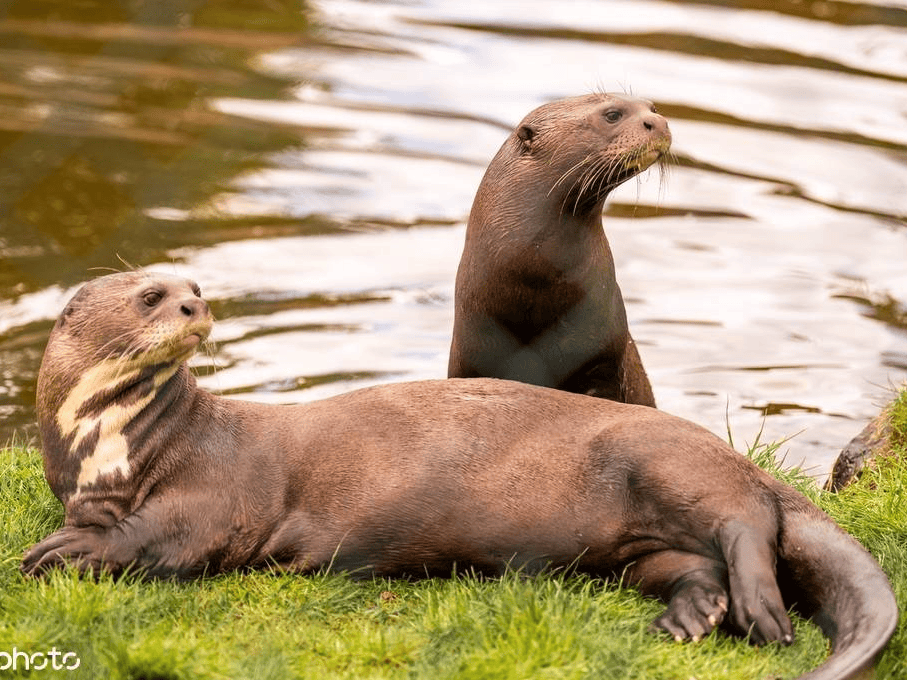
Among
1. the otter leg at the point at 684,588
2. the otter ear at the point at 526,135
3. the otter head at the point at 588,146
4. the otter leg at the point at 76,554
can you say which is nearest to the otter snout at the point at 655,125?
the otter head at the point at 588,146

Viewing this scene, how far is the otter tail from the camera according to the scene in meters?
4.20

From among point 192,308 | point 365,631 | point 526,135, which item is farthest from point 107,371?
point 526,135

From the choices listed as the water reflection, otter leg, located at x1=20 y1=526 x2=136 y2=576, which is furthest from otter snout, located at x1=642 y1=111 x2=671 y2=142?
the water reflection

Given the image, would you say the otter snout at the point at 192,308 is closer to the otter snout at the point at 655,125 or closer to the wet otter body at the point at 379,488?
the wet otter body at the point at 379,488

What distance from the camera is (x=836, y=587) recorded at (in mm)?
4531

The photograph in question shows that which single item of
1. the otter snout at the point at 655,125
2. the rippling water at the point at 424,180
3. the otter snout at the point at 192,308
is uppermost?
the otter snout at the point at 655,125

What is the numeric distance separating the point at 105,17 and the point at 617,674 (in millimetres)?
9119

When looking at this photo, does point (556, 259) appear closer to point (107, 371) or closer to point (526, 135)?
point (526, 135)

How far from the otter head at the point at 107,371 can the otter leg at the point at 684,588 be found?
4.82 ft

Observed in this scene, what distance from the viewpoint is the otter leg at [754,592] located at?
4398 mm

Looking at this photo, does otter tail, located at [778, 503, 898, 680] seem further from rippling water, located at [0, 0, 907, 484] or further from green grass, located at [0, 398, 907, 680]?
rippling water, located at [0, 0, 907, 484]

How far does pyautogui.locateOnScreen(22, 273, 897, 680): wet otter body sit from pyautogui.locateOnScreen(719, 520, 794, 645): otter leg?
0.05 ft

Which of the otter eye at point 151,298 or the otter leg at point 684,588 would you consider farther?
the otter eye at point 151,298

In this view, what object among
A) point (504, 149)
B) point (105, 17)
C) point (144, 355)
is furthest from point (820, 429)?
point (105, 17)
